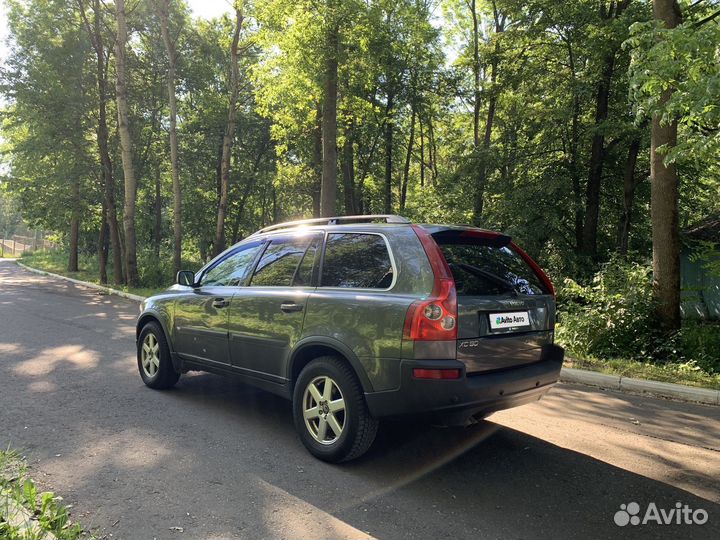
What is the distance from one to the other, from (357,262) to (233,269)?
171cm

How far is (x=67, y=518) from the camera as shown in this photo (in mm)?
2902

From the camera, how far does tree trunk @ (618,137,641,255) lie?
14555 millimetres

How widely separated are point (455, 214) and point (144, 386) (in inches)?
591

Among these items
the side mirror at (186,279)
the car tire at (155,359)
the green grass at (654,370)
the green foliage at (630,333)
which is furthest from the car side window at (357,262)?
the green foliage at (630,333)

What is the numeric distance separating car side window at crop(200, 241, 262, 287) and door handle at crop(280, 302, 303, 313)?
2.67ft

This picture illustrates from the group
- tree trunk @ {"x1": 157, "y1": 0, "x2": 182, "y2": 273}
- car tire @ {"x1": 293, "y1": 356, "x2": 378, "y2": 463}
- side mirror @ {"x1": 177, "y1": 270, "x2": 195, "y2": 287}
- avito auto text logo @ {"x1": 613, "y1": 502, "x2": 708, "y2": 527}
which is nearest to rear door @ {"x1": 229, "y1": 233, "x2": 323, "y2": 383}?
car tire @ {"x1": 293, "y1": 356, "x2": 378, "y2": 463}

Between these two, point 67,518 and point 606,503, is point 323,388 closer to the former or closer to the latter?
point 67,518

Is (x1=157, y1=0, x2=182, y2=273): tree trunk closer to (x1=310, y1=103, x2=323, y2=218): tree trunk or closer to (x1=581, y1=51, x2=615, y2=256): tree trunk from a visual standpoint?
(x1=310, y1=103, x2=323, y2=218): tree trunk

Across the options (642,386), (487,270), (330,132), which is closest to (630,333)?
(642,386)

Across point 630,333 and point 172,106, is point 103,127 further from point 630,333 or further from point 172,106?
point 630,333

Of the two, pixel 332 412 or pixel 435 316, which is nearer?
pixel 435 316

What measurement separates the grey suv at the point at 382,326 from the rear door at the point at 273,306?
12 millimetres

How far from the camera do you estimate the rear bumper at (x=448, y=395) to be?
3266 millimetres

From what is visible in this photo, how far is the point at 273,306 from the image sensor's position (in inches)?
168
